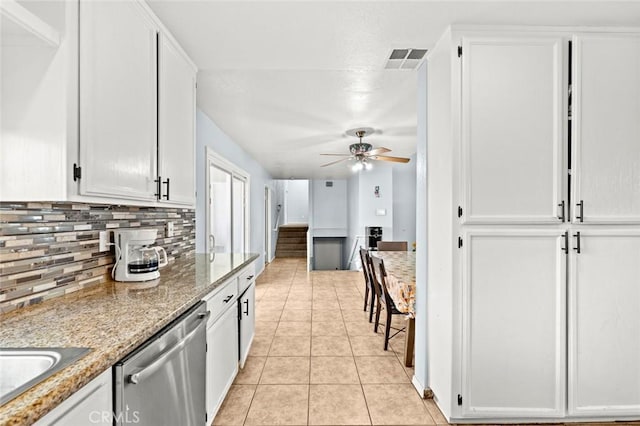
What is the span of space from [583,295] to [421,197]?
1.09 m

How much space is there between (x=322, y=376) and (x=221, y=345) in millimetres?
936

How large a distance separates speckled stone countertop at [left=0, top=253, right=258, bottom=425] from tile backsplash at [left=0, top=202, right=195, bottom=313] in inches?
2.4

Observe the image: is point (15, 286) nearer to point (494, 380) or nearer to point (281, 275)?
point (494, 380)

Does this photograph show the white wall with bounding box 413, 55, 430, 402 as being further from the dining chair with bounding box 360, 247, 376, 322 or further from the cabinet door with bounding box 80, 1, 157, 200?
the cabinet door with bounding box 80, 1, 157, 200

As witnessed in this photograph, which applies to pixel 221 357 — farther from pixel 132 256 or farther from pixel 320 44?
pixel 320 44

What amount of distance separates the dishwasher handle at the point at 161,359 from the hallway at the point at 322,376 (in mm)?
911

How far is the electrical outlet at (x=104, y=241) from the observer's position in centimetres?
178

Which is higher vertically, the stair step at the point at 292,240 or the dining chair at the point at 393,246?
the dining chair at the point at 393,246

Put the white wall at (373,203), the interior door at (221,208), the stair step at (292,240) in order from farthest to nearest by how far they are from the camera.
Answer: the stair step at (292,240) → the white wall at (373,203) → the interior door at (221,208)

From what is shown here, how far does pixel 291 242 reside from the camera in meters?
10.4

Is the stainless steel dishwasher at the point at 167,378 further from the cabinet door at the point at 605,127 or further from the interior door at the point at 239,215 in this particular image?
the interior door at the point at 239,215

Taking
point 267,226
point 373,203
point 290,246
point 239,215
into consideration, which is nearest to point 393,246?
point 373,203

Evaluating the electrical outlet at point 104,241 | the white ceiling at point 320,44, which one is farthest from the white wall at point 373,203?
the electrical outlet at point 104,241

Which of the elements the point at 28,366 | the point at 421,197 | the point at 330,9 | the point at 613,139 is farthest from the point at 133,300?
the point at 613,139
